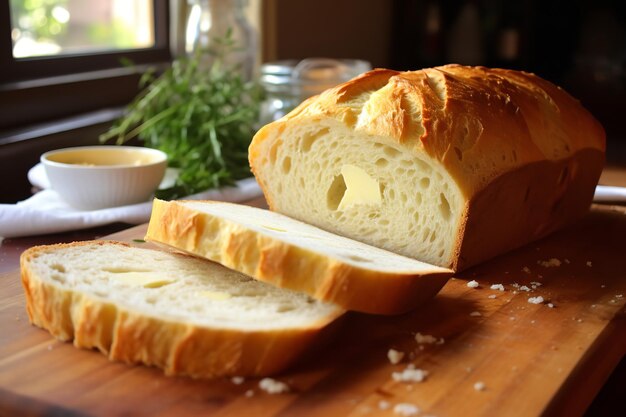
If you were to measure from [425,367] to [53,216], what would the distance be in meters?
1.36

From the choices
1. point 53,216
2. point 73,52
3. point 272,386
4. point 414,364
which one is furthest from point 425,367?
point 73,52

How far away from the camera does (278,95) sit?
3.56m

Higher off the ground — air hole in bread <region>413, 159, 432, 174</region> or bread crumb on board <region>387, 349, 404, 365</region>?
air hole in bread <region>413, 159, 432, 174</region>

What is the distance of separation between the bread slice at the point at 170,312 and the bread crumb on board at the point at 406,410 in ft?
0.78

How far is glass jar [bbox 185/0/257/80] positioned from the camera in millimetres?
3791

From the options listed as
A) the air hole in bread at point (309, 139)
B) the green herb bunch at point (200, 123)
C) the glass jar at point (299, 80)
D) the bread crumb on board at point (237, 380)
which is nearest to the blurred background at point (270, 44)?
the green herb bunch at point (200, 123)

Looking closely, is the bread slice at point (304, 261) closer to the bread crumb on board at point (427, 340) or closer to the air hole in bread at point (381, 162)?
the bread crumb on board at point (427, 340)

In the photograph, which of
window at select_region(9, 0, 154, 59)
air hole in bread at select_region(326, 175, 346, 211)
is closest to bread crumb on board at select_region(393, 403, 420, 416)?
air hole in bread at select_region(326, 175, 346, 211)

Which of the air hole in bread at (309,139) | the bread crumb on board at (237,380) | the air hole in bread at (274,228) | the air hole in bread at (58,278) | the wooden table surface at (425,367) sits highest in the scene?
the air hole in bread at (309,139)

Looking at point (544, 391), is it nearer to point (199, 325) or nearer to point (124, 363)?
point (199, 325)

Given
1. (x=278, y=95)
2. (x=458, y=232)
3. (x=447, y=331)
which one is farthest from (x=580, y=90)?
(x=447, y=331)

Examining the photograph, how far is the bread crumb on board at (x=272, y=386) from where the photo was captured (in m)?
1.39

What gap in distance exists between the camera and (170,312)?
1.50 m

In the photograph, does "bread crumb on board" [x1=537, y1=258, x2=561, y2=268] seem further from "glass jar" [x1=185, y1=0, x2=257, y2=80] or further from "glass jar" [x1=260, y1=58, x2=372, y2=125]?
"glass jar" [x1=185, y1=0, x2=257, y2=80]
